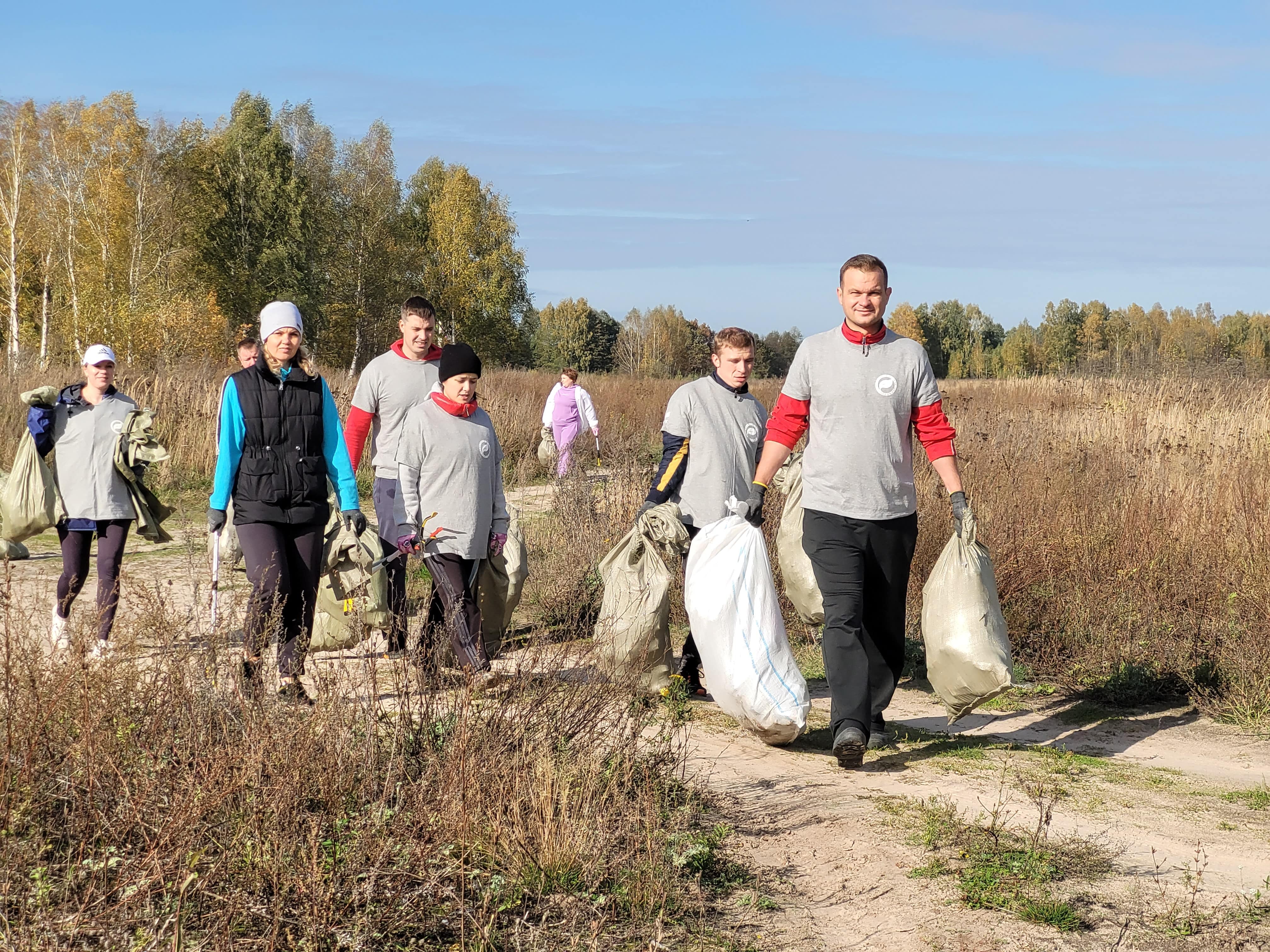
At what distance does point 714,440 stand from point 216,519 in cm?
243

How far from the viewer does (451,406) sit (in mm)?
5590

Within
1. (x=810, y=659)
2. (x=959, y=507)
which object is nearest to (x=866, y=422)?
(x=959, y=507)

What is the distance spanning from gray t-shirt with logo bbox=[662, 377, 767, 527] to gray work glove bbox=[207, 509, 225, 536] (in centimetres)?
216

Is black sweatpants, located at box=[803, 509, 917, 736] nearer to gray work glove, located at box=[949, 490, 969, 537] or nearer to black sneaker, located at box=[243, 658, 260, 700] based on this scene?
gray work glove, located at box=[949, 490, 969, 537]

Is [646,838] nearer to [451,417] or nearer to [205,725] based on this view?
[205,725]

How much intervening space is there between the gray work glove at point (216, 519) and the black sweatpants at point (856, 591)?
2.71m

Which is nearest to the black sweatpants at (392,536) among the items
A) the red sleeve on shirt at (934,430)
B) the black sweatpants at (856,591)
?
the black sweatpants at (856,591)

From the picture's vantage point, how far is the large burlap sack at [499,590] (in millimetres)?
5812

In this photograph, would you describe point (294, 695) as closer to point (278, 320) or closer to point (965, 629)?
point (278, 320)

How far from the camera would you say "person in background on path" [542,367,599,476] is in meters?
15.5

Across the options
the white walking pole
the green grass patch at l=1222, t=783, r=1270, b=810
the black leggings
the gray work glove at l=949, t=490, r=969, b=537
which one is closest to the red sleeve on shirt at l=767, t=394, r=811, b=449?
the gray work glove at l=949, t=490, r=969, b=537

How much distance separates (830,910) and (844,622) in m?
1.60

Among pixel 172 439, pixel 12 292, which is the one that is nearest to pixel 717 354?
pixel 172 439

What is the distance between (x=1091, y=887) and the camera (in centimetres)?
365
